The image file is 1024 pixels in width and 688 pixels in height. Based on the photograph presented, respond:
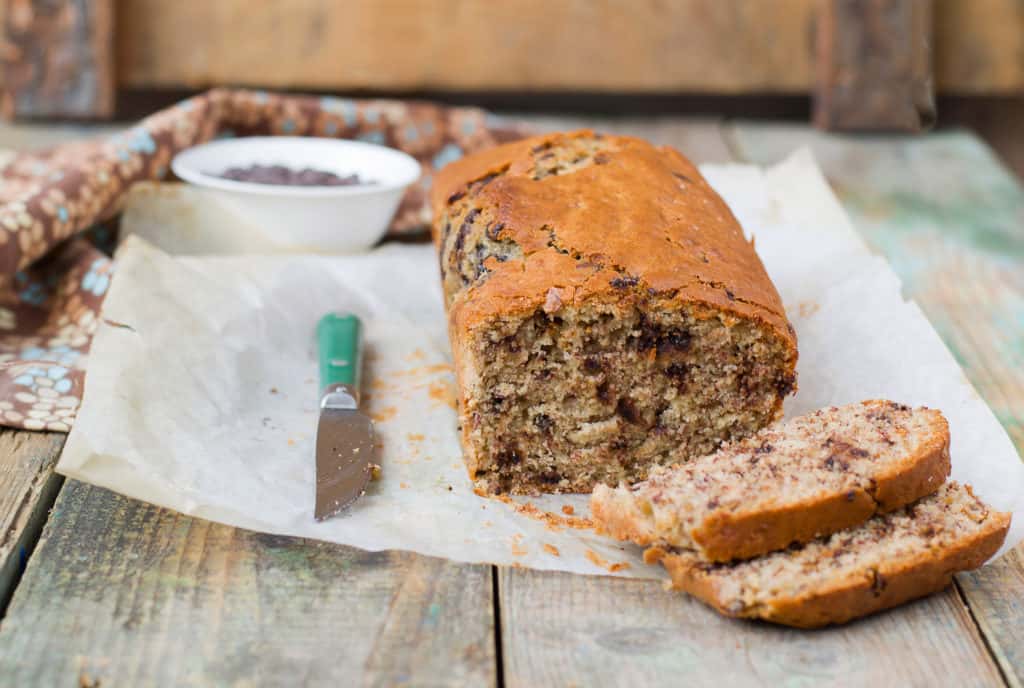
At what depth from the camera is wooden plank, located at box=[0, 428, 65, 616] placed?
2438mm

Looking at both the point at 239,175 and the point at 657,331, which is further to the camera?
the point at 239,175

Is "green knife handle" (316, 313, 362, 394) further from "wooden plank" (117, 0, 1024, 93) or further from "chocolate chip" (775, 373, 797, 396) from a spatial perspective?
"wooden plank" (117, 0, 1024, 93)

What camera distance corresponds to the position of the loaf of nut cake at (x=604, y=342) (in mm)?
2766

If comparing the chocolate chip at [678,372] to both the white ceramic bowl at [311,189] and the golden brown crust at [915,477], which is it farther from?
the white ceramic bowl at [311,189]

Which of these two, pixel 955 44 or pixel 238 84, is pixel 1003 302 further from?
pixel 238 84

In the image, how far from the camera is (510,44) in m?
5.32

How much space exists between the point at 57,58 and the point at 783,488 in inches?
155

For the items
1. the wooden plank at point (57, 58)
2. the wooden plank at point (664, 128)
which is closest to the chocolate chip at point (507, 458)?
the wooden plank at point (664, 128)

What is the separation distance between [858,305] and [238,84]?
3.02 meters

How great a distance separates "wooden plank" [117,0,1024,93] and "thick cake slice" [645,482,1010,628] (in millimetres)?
3351

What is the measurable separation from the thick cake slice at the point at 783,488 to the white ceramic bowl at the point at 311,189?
1.68 metres

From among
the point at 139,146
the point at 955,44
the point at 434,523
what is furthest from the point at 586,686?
the point at 955,44

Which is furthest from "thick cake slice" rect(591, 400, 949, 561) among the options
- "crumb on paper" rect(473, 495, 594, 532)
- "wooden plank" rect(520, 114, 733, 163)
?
"wooden plank" rect(520, 114, 733, 163)

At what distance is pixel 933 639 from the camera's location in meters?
2.31
